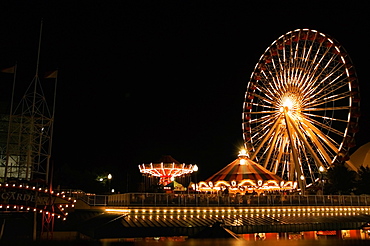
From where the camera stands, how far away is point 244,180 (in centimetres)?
3011

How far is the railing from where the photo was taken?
23.8m

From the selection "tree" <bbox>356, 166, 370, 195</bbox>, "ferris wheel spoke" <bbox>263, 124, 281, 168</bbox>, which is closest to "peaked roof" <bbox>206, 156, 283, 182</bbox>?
"ferris wheel spoke" <bbox>263, 124, 281, 168</bbox>

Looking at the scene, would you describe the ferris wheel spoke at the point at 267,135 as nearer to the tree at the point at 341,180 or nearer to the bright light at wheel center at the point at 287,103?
the bright light at wheel center at the point at 287,103

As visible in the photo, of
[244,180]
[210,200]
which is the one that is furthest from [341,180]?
[210,200]

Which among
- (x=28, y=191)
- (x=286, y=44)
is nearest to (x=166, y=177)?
(x=286, y=44)

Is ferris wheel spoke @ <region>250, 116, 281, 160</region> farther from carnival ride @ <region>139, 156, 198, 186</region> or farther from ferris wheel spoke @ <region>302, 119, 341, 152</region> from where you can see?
carnival ride @ <region>139, 156, 198, 186</region>

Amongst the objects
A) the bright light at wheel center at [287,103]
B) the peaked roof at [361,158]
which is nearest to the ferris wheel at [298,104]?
the bright light at wheel center at [287,103]

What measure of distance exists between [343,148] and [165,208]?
727 inches

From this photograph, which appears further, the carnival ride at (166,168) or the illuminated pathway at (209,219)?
the carnival ride at (166,168)

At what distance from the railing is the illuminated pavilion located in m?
2.90

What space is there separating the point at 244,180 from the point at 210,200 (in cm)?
572

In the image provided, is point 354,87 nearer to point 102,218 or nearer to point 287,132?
point 287,132

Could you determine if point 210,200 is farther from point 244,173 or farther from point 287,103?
point 287,103

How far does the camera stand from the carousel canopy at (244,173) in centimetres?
3041
